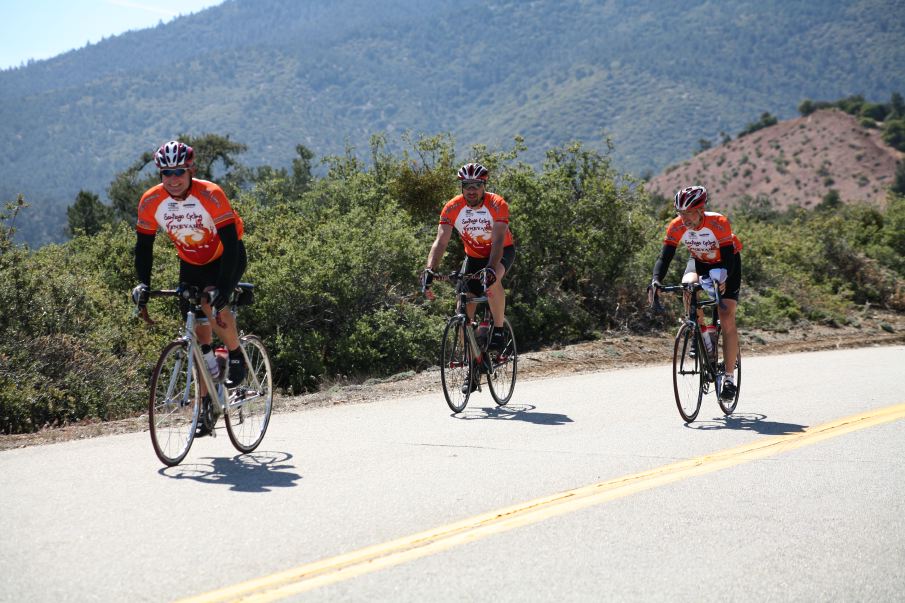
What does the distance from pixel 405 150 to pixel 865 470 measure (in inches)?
602

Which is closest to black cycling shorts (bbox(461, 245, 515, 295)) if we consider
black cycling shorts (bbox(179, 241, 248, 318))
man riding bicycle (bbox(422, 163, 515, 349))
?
man riding bicycle (bbox(422, 163, 515, 349))

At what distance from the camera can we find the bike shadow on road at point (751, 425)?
28.7 ft

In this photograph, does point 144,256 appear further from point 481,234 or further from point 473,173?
point 481,234

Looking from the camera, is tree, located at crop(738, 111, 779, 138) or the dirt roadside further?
tree, located at crop(738, 111, 779, 138)

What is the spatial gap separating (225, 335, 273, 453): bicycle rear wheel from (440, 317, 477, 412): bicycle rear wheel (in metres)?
2.14

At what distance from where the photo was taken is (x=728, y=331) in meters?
9.69

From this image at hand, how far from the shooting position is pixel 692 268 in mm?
9664

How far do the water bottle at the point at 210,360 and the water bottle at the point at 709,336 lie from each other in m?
4.76

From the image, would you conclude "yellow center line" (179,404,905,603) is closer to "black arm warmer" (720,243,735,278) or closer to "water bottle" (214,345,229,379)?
"black arm warmer" (720,243,735,278)

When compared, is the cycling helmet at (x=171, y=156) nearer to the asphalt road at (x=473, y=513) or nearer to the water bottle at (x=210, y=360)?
the water bottle at (x=210, y=360)

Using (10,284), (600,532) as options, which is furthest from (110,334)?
(600,532)

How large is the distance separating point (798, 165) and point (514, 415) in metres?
139

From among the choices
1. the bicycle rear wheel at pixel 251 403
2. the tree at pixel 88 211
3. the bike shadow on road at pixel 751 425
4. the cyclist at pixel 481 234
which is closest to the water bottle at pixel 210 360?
the bicycle rear wheel at pixel 251 403

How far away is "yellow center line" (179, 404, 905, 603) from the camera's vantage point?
4.54 meters
